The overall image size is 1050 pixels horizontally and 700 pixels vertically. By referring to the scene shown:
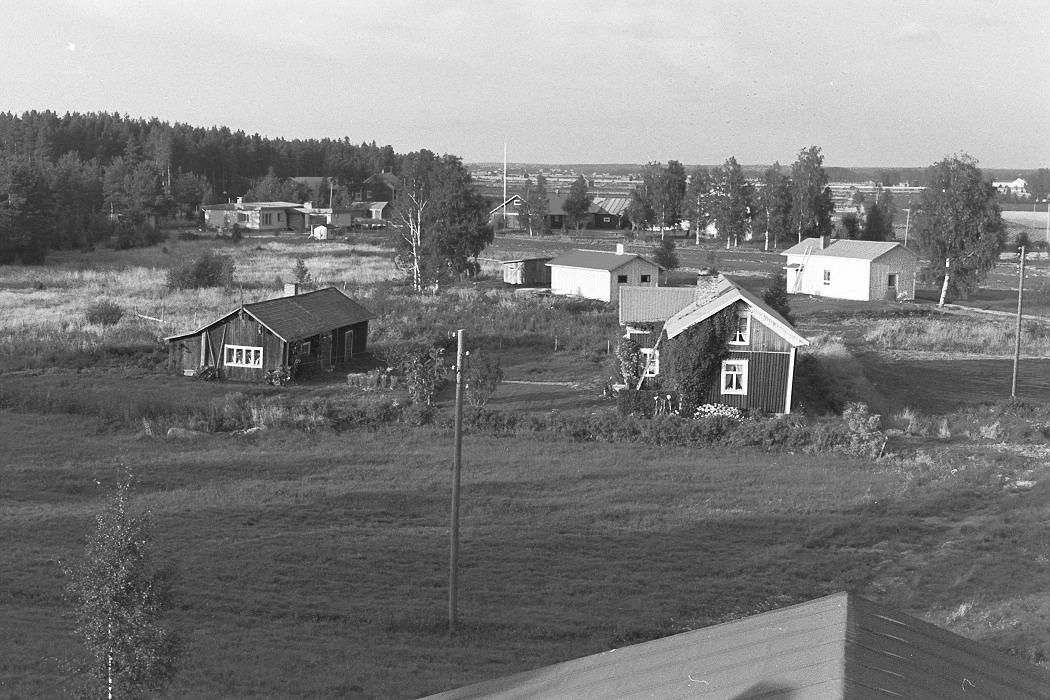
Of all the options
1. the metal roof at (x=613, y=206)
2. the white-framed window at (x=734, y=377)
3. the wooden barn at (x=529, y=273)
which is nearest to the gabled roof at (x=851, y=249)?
the wooden barn at (x=529, y=273)

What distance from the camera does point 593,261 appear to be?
5000cm

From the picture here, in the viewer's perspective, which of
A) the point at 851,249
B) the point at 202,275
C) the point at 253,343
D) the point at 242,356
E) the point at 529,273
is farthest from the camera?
the point at 529,273

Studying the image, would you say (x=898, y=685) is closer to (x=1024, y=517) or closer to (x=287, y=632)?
(x=287, y=632)

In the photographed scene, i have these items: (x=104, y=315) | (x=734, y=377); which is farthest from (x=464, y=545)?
(x=104, y=315)

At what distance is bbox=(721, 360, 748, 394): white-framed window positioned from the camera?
27.5 meters

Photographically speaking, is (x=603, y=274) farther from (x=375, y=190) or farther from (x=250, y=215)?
(x=375, y=190)

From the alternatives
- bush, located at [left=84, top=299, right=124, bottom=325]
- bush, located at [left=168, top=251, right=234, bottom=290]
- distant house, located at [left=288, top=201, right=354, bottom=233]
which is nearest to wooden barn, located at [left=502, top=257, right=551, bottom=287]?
bush, located at [left=168, top=251, right=234, bottom=290]

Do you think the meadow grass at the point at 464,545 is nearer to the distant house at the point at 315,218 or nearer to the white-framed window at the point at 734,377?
the white-framed window at the point at 734,377

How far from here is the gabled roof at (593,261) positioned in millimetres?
48469

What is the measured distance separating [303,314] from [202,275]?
19344 millimetres

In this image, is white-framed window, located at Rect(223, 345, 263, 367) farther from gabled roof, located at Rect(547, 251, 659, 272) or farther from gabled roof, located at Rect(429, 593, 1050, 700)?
gabled roof, located at Rect(429, 593, 1050, 700)

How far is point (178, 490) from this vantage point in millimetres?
19562

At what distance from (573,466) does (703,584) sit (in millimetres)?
6436

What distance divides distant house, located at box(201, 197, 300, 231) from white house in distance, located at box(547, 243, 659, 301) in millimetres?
54542
